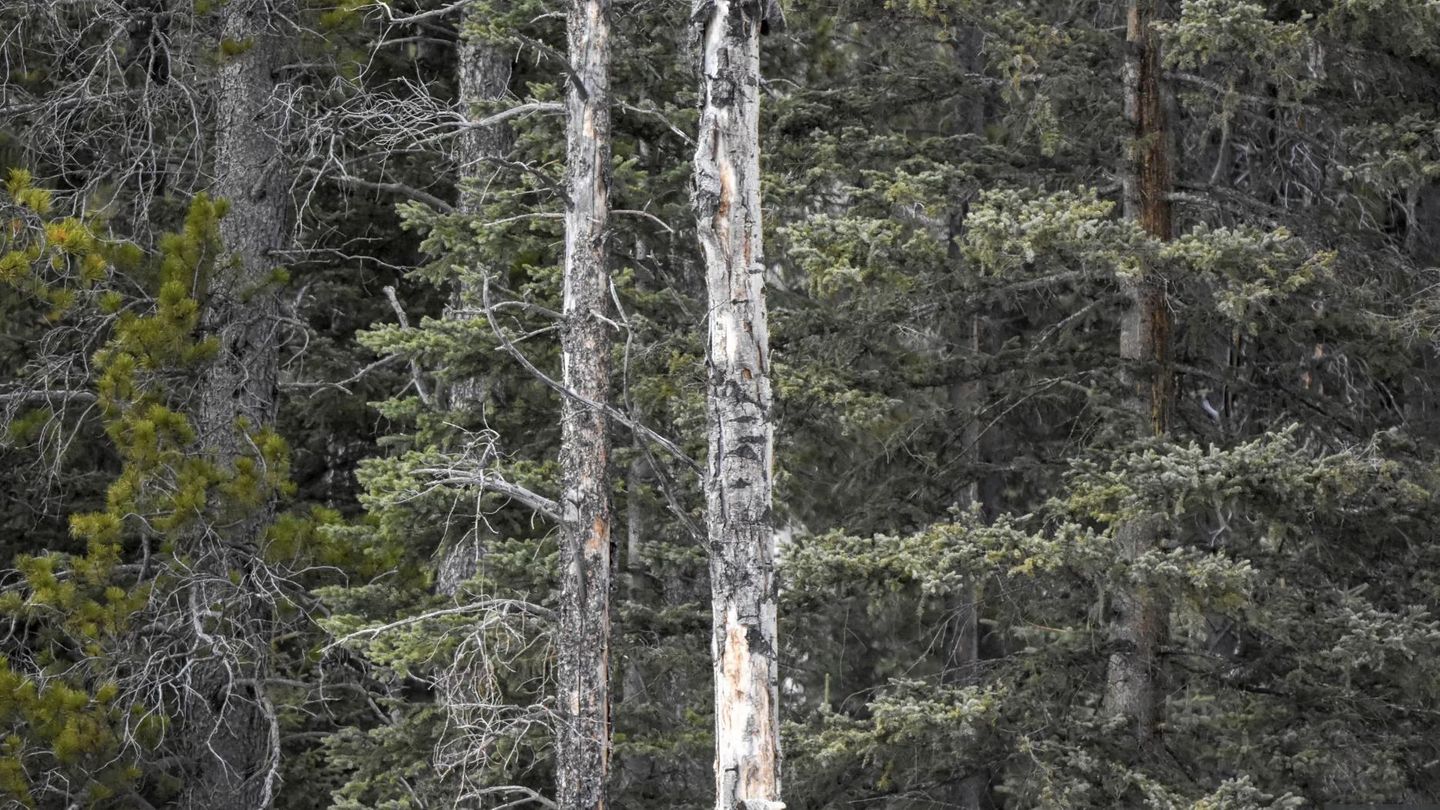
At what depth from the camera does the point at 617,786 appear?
10992 mm

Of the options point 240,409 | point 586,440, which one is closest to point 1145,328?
point 586,440

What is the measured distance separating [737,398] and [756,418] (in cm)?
12

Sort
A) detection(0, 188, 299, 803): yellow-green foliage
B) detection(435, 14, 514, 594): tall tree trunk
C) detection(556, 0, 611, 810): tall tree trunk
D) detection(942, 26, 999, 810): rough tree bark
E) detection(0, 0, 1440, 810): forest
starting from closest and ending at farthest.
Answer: detection(0, 0, 1440, 810): forest
detection(556, 0, 611, 810): tall tree trunk
detection(0, 188, 299, 803): yellow-green foliage
detection(435, 14, 514, 594): tall tree trunk
detection(942, 26, 999, 810): rough tree bark

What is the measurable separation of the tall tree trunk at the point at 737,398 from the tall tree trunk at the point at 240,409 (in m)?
4.87

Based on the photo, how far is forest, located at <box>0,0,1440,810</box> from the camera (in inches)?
316

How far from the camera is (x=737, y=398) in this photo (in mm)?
6703

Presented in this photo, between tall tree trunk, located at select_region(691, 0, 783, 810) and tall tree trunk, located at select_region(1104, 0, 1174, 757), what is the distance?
3.21m

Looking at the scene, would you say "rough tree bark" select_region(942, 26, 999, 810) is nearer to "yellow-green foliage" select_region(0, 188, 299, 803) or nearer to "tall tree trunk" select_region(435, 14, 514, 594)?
"tall tree trunk" select_region(435, 14, 514, 594)

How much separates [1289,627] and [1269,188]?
516 cm

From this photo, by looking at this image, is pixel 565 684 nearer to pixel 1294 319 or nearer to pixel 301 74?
pixel 1294 319

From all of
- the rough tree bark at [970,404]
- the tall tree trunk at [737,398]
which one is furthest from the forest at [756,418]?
the rough tree bark at [970,404]

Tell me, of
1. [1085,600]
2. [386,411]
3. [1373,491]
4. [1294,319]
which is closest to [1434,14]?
[1294,319]

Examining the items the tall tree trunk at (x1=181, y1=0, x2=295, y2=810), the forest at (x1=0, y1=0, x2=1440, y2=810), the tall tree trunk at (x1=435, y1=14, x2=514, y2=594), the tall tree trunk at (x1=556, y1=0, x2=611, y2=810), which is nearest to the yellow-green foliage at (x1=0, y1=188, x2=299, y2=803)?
the forest at (x1=0, y1=0, x2=1440, y2=810)

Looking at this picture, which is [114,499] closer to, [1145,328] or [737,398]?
[737,398]
